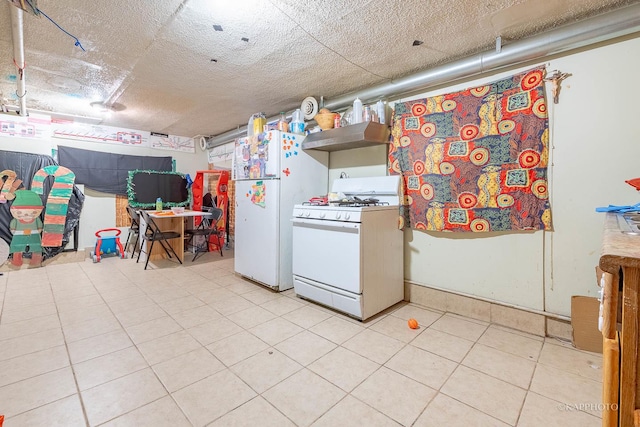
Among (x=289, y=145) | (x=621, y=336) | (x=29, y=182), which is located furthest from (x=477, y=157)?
(x=29, y=182)

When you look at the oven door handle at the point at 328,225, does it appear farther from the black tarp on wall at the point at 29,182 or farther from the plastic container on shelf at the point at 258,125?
the black tarp on wall at the point at 29,182

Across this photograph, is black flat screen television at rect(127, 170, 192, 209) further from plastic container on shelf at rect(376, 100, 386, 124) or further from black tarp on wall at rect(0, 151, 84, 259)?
plastic container on shelf at rect(376, 100, 386, 124)

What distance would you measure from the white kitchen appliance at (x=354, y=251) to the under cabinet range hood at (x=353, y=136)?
416 mm

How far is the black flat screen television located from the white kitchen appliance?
4036 mm

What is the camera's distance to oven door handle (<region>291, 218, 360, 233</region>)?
2473 millimetres

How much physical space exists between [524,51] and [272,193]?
2560 mm

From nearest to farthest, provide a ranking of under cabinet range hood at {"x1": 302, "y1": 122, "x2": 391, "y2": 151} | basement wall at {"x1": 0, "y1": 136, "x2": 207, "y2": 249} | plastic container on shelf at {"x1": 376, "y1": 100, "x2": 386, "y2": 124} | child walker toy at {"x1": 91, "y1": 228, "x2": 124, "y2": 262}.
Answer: under cabinet range hood at {"x1": 302, "y1": 122, "x2": 391, "y2": 151}
plastic container on shelf at {"x1": 376, "y1": 100, "x2": 386, "y2": 124}
basement wall at {"x1": 0, "y1": 136, "x2": 207, "y2": 249}
child walker toy at {"x1": 91, "y1": 228, "x2": 124, "y2": 262}

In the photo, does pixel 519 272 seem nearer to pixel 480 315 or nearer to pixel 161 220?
pixel 480 315

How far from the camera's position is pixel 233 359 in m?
1.94

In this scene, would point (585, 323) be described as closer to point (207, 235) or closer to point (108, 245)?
point (207, 235)

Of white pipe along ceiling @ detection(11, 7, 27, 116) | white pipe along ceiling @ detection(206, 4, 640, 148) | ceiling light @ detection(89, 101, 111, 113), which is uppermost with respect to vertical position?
ceiling light @ detection(89, 101, 111, 113)

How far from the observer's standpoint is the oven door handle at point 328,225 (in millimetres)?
2473

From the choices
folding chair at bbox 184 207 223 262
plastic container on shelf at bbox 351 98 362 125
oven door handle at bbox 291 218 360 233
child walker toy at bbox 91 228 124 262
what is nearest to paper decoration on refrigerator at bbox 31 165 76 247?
→ child walker toy at bbox 91 228 124 262

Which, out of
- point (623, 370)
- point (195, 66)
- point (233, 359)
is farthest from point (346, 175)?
point (623, 370)
